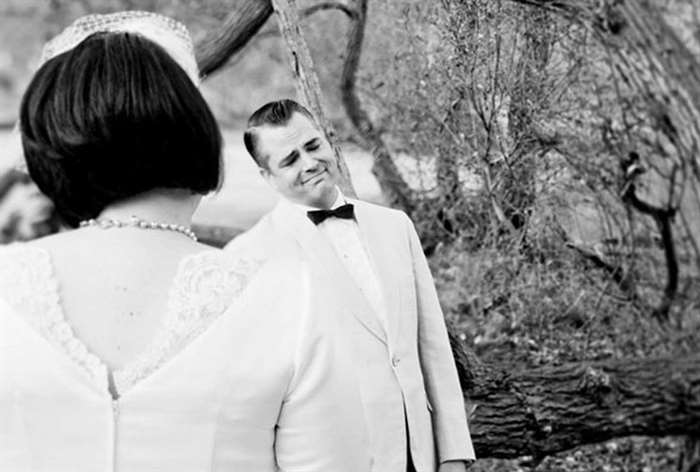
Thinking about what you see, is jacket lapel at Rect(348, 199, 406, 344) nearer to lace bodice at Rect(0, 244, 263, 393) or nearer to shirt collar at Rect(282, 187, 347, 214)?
shirt collar at Rect(282, 187, 347, 214)

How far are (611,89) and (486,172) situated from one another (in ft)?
2.78

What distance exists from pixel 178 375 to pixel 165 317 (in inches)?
2.9

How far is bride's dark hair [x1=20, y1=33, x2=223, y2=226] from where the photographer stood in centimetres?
141

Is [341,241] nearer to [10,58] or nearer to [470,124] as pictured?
[470,124]

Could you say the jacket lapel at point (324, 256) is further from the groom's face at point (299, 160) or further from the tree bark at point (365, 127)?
the tree bark at point (365, 127)

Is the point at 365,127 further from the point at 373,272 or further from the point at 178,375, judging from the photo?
the point at 178,375

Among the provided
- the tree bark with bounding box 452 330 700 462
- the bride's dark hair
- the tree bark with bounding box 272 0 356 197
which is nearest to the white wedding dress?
the bride's dark hair

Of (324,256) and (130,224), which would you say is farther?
(324,256)

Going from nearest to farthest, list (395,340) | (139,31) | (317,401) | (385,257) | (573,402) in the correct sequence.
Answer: (317,401), (139,31), (395,340), (385,257), (573,402)

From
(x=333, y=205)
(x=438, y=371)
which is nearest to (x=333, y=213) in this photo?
(x=333, y=205)

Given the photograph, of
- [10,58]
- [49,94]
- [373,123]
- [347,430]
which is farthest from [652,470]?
[10,58]

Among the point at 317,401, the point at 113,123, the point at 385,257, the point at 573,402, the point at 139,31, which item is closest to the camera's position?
the point at 113,123

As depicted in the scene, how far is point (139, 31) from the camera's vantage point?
1922 millimetres

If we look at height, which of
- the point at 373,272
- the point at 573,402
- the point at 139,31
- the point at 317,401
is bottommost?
the point at 573,402
